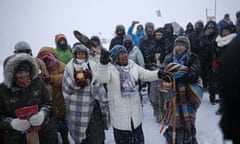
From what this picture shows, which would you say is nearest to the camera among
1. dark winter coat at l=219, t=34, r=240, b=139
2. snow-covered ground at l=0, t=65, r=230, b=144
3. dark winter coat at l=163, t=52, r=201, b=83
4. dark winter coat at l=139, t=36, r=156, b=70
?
dark winter coat at l=219, t=34, r=240, b=139

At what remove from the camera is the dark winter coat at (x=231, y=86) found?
1072 mm

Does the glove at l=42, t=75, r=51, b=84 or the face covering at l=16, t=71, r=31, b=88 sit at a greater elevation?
the face covering at l=16, t=71, r=31, b=88

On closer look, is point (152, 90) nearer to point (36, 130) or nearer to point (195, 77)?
point (195, 77)

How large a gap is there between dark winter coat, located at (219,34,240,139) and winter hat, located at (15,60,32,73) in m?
2.20

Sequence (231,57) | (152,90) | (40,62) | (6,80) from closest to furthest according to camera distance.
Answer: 1. (231,57)
2. (6,80)
3. (40,62)
4. (152,90)

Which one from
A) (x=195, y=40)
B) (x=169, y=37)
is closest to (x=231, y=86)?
(x=169, y=37)

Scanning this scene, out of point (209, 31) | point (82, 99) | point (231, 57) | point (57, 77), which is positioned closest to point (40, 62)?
point (57, 77)

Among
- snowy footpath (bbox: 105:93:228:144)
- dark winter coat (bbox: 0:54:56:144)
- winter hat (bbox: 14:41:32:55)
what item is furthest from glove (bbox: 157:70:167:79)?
winter hat (bbox: 14:41:32:55)

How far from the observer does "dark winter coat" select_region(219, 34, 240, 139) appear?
1.07 metres

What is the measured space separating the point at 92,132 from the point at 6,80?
156 centimetres

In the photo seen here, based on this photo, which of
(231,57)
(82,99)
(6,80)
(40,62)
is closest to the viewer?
(231,57)

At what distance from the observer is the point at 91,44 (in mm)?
3062

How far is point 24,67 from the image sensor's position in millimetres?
2650

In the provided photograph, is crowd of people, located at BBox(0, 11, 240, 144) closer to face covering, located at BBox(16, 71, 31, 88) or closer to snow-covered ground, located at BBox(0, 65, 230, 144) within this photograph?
face covering, located at BBox(16, 71, 31, 88)
